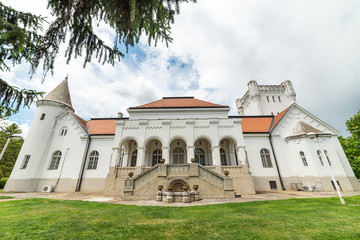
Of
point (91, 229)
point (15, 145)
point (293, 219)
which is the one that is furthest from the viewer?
point (15, 145)

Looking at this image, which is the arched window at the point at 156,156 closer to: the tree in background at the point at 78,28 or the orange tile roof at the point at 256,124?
the orange tile roof at the point at 256,124

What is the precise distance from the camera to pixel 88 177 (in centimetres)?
1766

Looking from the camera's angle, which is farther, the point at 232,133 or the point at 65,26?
the point at 232,133

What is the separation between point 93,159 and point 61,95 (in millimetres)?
11217

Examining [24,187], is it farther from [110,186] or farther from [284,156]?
[284,156]

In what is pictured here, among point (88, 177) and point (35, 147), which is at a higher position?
point (35, 147)

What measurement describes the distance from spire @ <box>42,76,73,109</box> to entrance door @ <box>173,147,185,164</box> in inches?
684

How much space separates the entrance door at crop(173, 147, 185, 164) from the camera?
1910cm

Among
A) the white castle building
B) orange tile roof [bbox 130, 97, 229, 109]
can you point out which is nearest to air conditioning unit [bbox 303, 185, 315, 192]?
the white castle building

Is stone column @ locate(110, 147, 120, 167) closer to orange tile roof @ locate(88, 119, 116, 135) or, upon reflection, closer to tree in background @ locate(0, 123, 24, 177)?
orange tile roof @ locate(88, 119, 116, 135)

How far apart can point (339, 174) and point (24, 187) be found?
35.5 metres

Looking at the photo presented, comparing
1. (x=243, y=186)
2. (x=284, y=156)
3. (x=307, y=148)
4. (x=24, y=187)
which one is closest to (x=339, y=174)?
(x=307, y=148)

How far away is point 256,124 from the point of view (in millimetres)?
21203

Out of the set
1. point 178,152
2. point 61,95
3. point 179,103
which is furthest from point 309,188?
point 61,95
